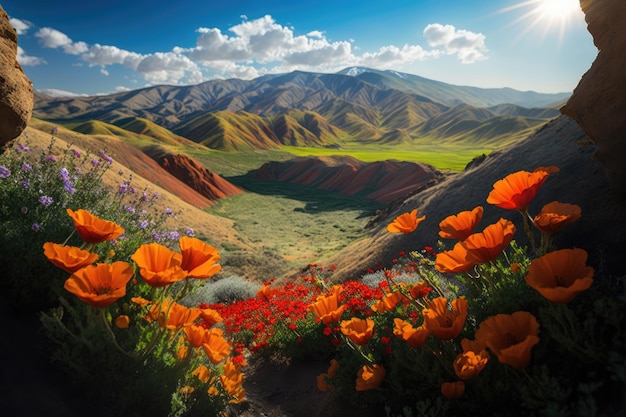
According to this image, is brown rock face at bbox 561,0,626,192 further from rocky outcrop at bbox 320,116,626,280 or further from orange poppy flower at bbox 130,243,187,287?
orange poppy flower at bbox 130,243,187,287

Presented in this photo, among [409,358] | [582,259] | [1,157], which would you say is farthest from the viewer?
[1,157]

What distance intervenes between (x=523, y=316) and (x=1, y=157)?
6633 millimetres

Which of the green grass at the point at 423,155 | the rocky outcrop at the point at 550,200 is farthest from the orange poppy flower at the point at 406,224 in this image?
the green grass at the point at 423,155

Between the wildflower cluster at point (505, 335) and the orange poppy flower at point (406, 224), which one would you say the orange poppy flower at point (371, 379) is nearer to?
the wildflower cluster at point (505, 335)

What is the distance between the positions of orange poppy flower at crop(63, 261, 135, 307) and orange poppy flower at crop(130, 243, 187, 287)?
0.28 feet

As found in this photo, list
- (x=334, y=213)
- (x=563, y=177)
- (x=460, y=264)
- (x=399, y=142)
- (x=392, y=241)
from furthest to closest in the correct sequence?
(x=399, y=142) < (x=334, y=213) < (x=392, y=241) < (x=563, y=177) < (x=460, y=264)

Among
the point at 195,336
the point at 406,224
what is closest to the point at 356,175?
the point at 406,224

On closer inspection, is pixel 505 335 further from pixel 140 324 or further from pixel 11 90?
pixel 11 90

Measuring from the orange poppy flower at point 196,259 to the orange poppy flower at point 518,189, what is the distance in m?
2.16

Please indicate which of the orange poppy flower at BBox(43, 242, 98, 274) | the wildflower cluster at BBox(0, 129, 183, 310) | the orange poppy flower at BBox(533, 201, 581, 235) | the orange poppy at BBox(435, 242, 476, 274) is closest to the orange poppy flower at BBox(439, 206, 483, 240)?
the orange poppy at BBox(435, 242, 476, 274)

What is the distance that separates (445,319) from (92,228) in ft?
8.23

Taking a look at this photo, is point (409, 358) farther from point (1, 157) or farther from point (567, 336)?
point (1, 157)

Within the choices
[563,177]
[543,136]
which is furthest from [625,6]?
[543,136]

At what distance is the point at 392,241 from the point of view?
41.5 ft
